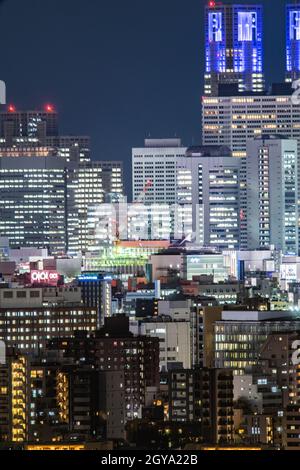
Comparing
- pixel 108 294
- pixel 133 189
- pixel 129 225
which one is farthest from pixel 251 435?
pixel 133 189

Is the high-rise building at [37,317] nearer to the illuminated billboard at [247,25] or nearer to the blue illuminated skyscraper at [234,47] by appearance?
the blue illuminated skyscraper at [234,47]

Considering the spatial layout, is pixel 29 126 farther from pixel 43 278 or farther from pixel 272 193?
pixel 43 278

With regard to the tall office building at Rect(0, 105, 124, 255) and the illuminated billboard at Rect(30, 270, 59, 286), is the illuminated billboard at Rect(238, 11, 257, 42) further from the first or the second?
the illuminated billboard at Rect(30, 270, 59, 286)

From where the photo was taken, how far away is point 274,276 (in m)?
23.9

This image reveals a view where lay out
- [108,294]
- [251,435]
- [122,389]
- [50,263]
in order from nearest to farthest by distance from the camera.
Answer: [251,435]
[122,389]
[108,294]
[50,263]

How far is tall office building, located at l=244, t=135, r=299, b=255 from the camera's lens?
3225 centimetres

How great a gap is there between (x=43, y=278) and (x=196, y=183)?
15642 millimetres

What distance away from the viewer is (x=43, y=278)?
18.3 meters

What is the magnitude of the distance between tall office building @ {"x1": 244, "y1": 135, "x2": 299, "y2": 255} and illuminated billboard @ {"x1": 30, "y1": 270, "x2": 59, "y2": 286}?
44.4ft

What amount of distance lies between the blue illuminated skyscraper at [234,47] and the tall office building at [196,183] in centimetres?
164

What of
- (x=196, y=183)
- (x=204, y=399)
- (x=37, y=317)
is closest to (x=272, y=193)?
(x=196, y=183)

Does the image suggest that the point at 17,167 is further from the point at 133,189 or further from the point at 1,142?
the point at 133,189

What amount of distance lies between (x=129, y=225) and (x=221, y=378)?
2050 cm

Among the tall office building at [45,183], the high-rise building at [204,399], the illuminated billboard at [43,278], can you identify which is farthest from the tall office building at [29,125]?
the high-rise building at [204,399]
